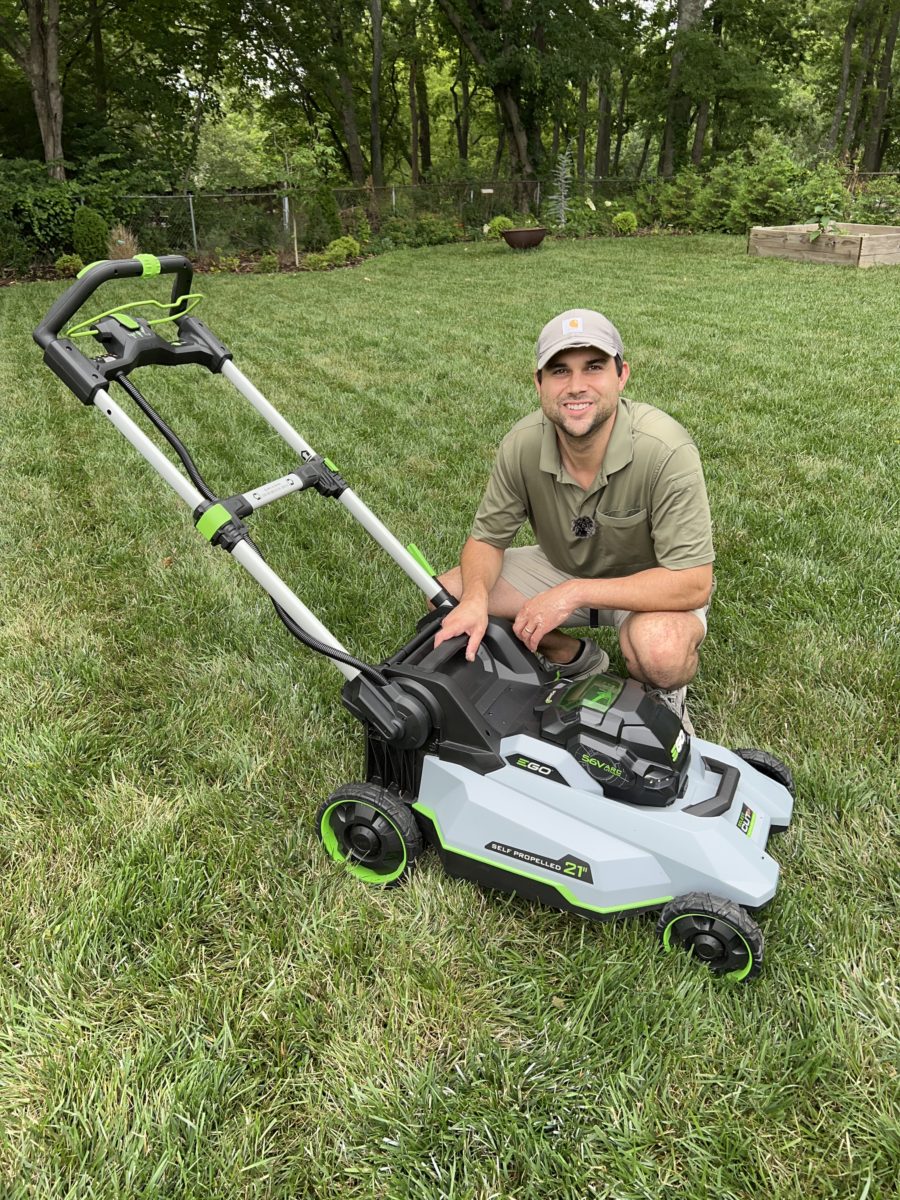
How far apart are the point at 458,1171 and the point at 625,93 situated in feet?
143

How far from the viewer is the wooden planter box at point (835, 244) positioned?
12.3 m

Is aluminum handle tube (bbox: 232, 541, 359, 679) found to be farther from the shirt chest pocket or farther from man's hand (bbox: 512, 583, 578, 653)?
the shirt chest pocket

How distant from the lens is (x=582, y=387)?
2.47 meters

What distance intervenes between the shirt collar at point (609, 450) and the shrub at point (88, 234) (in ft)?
51.4

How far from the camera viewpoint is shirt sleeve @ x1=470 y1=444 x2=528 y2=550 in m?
2.85

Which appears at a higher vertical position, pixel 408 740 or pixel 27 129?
pixel 27 129

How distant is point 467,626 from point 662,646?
63cm

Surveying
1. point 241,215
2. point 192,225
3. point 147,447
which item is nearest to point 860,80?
point 241,215

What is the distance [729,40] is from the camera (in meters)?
28.5

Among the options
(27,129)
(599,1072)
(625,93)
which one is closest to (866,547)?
(599,1072)

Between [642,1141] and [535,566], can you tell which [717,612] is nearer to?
[535,566]

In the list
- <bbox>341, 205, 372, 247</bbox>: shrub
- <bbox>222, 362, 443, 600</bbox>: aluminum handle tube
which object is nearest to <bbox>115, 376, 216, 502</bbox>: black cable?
<bbox>222, 362, 443, 600</bbox>: aluminum handle tube

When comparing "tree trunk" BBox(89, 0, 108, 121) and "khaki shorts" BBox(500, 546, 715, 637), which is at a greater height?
"tree trunk" BBox(89, 0, 108, 121)

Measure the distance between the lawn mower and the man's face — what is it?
67 cm
